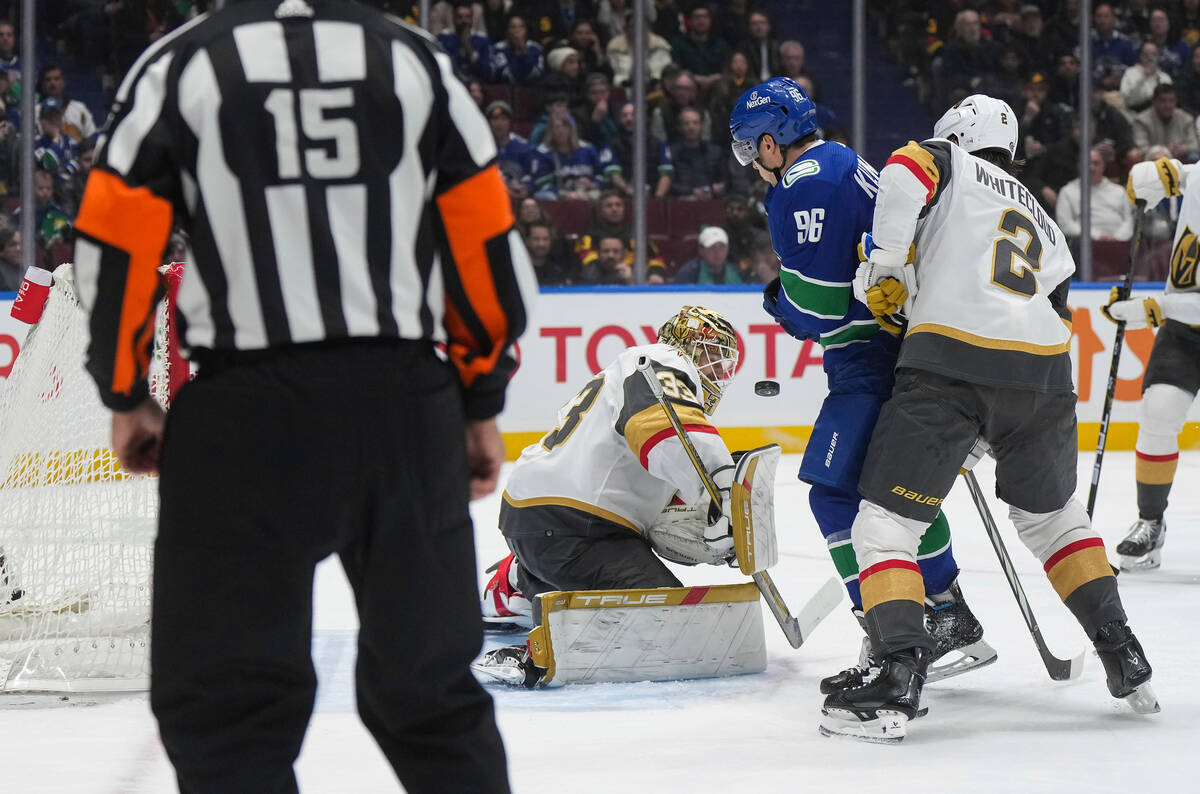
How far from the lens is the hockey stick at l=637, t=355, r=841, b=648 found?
2.95 metres

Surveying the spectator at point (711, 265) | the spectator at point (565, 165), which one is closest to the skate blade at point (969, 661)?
the spectator at point (711, 265)

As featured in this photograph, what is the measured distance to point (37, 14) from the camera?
23.9ft

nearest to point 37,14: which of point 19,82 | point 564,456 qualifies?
point 19,82

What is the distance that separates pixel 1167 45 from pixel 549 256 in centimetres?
388

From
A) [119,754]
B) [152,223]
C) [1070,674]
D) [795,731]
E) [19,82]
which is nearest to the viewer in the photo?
[152,223]

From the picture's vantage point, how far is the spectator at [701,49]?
8125 millimetres

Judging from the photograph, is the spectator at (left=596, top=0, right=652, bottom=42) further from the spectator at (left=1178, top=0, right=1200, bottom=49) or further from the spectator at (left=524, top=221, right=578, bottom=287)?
the spectator at (left=1178, top=0, right=1200, bottom=49)

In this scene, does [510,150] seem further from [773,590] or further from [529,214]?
[773,590]

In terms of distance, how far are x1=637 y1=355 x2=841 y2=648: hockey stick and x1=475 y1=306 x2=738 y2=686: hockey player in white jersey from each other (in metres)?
0.03

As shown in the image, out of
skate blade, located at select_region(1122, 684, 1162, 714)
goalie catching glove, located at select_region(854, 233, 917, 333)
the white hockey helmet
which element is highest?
the white hockey helmet

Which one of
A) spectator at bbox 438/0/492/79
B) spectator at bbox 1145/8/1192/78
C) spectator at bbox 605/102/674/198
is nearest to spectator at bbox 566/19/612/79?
spectator at bbox 605/102/674/198

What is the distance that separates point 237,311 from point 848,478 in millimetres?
1634

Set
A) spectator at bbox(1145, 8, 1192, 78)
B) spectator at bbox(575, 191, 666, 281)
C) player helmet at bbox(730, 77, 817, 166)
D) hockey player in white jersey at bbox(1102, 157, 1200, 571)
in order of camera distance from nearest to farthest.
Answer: player helmet at bbox(730, 77, 817, 166), hockey player in white jersey at bbox(1102, 157, 1200, 571), spectator at bbox(575, 191, 666, 281), spectator at bbox(1145, 8, 1192, 78)

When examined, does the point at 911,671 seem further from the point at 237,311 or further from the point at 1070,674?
the point at 237,311
